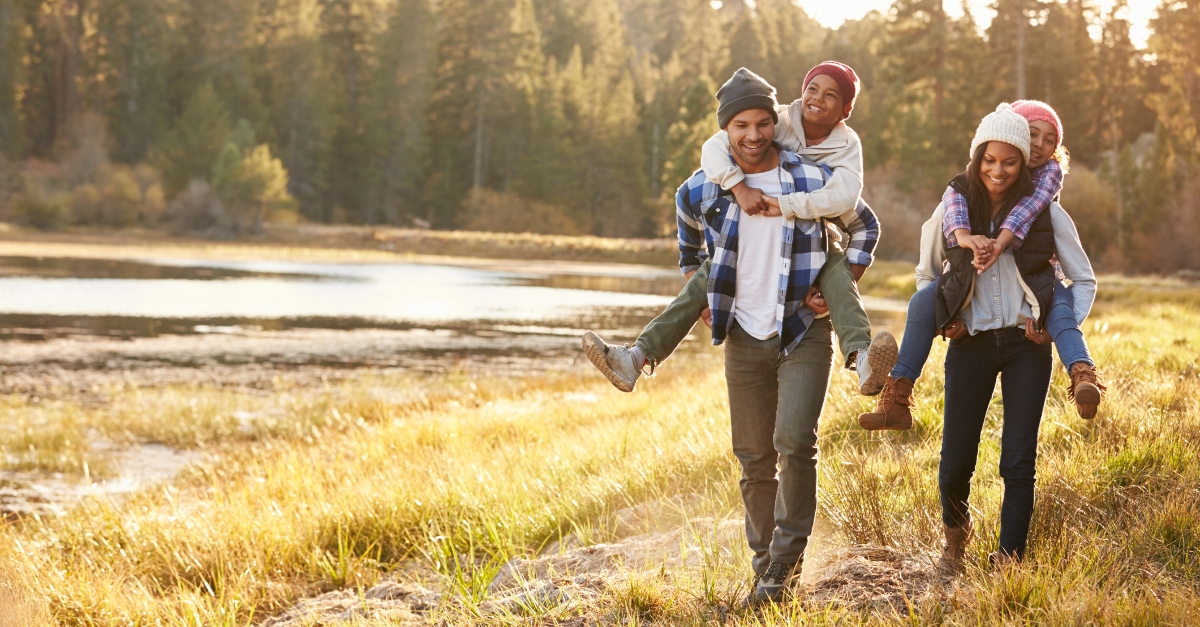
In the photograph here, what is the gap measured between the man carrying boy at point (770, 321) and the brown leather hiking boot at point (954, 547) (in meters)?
0.57

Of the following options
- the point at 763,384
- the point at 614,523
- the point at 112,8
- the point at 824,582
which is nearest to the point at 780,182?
the point at 763,384

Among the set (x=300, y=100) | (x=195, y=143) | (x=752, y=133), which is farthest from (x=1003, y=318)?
(x=300, y=100)

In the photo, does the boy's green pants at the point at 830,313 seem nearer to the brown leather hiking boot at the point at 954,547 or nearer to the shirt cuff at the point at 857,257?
the shirt cuff at the point at 857,257

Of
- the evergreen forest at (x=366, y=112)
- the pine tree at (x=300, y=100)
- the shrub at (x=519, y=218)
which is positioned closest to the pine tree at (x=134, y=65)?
the evergreen forest at (x=366, y=112)

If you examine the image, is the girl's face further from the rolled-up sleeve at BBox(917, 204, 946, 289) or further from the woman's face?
the rolled-up sleeve at BBox(917, 204, 946, 289)

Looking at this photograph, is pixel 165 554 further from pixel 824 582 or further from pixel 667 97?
pixel 667 97

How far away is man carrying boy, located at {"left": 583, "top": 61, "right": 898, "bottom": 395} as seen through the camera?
348 cm

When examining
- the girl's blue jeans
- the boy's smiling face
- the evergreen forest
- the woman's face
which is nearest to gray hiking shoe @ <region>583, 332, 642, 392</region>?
the girl's blue jeans

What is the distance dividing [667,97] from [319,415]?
6611 centimetres

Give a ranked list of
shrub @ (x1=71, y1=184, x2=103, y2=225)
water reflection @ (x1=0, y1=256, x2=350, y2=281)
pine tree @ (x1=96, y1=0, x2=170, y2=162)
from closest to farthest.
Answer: water reflection @ (x1=0, y1=256, x2=350, y2=281) → shrub @ (x1=71, y1=184, x2=103, y2=225) → pine tree @ (x1=96, y1=0, x2=170, y2=162)

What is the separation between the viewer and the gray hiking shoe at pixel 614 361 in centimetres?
360

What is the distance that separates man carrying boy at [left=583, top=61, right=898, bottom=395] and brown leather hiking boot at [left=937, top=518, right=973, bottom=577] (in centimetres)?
86

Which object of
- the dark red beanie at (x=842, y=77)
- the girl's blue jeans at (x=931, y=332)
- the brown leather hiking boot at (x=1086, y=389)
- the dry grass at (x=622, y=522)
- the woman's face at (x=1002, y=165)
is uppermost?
the dark red beanie at (x=842, y=77)

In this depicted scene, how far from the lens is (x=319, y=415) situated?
12227 millimetres
